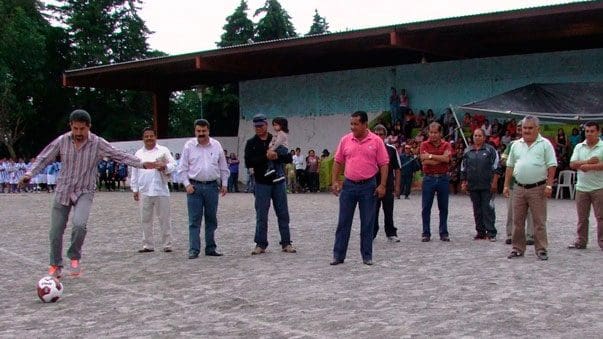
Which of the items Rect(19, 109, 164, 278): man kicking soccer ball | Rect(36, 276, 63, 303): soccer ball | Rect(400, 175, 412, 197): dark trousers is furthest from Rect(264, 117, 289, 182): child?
Rect(400, 175, 412, 197): dark trousers

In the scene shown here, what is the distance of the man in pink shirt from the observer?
9180 mm

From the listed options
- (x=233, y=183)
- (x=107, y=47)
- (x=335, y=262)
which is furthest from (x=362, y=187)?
(x=107, y=47)

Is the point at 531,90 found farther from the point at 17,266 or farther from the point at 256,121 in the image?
the point at 17,266

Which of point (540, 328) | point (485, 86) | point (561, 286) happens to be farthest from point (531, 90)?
point (540, 328)

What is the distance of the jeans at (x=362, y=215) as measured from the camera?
917 cm

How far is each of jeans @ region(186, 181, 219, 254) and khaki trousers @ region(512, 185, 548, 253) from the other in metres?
3.98

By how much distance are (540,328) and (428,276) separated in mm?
2551

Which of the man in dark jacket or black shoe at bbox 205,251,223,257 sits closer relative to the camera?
black shoe at bbox 205,251,223,257

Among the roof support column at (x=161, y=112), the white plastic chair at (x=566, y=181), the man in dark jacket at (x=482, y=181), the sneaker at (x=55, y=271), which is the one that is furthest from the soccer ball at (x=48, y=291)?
the roof support column at (x=161, y=112)

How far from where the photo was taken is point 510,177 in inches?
386

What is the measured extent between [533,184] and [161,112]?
31.0 metres

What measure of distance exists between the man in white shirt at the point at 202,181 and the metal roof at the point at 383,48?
14.3m

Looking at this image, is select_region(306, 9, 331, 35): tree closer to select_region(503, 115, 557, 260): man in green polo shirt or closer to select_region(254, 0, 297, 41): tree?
select_region(254, 0, 297, 41): tree

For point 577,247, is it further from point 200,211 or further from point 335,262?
point 200,211
